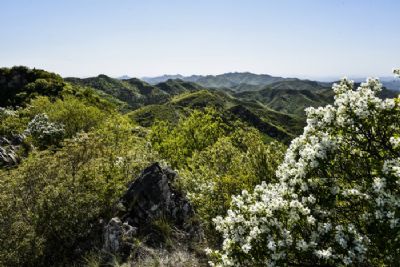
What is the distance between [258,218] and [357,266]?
3529 mm

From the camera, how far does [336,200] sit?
36.9 feet

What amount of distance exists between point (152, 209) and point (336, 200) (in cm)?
1098

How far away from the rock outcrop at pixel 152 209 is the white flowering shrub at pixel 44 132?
88.6 feet

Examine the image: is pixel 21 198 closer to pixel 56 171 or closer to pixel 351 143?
pixel 56 171

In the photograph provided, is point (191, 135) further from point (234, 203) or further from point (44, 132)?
point (234, 203)

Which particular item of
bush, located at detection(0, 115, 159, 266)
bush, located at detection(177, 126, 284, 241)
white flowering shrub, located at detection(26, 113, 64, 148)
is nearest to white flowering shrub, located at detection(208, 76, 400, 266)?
bush, located at detection(177, 126, 284, 241)

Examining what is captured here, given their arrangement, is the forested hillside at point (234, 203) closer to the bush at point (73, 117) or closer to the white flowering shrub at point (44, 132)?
the white flowering shrub at point (44, 132)

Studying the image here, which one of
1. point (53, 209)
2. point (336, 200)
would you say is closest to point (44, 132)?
point (53, 209)

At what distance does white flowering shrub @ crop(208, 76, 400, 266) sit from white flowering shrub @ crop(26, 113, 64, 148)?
3743cm

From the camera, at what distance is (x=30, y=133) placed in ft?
147

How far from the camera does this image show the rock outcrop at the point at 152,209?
60.5ft

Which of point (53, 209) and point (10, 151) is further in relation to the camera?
point (10, 151)

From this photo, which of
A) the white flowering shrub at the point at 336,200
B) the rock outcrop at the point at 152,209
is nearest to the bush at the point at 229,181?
the rock outcrop at the point at 152,209

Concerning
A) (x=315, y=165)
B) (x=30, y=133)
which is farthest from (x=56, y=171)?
(x=30, y=133)
